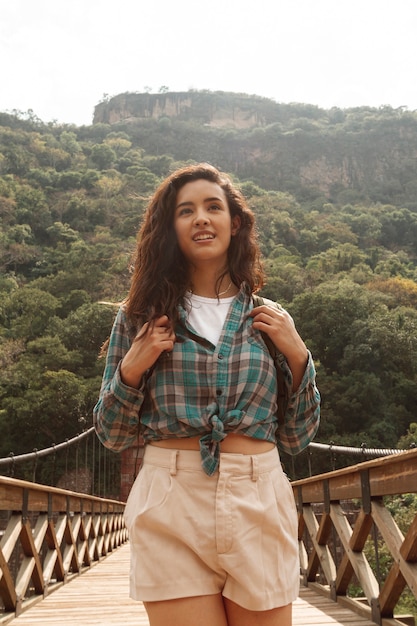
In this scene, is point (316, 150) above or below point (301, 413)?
above

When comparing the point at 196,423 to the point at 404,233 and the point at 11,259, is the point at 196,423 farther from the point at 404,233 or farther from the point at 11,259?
the point at 404,233

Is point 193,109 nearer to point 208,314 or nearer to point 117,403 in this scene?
point 208,314

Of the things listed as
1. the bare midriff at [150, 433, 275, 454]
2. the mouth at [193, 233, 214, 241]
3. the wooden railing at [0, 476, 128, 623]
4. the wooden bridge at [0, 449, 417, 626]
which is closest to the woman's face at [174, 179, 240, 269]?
the mouth at [193, 233, 214, 241]

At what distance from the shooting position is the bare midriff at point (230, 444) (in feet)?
3.52

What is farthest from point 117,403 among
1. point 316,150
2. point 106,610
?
point 316,150

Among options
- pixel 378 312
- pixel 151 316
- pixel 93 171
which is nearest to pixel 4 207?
pixel 93 171

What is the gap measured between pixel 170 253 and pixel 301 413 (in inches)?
16.4

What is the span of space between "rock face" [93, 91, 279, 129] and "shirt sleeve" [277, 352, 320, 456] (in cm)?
8556

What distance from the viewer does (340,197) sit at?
206ft

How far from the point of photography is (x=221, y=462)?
1048mm

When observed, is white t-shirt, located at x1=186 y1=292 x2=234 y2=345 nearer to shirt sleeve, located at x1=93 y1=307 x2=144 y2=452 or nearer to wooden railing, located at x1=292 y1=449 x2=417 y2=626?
shirt sleeve, located at x1=93 y1=307 x2=144 y2=452

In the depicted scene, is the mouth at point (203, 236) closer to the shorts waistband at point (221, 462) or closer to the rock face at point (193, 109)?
the shorts waistband at point (221, 462)

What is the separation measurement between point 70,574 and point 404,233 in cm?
4907

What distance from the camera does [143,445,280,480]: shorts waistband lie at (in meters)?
1.05
